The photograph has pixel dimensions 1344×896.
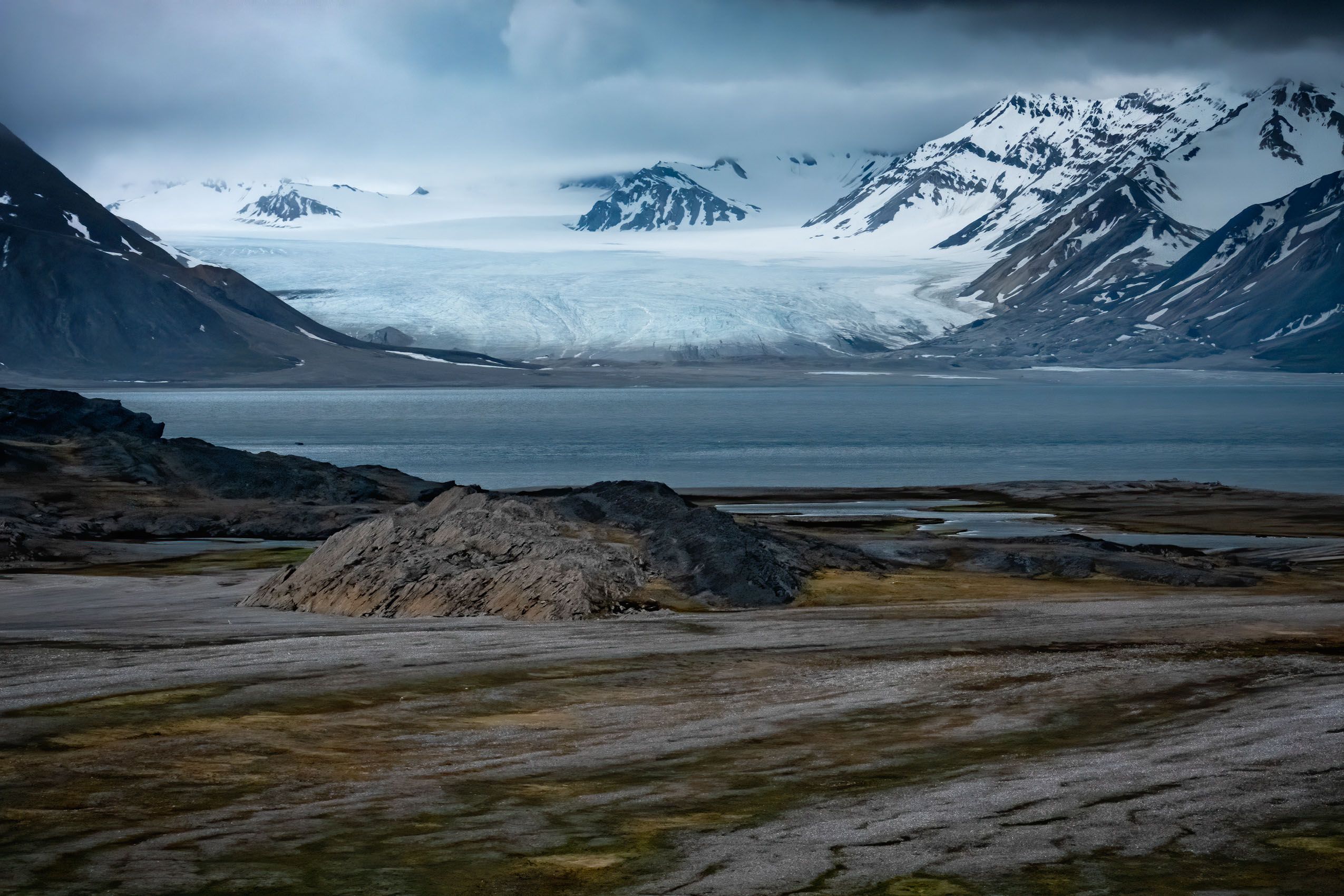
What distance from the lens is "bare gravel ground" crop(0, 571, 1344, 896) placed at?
10.7m

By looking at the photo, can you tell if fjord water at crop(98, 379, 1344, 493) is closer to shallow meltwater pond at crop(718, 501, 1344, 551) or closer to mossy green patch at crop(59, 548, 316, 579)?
shallow meltwater pond at crop(718, 501, 1344, 551)

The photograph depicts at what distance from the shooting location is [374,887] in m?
10.3

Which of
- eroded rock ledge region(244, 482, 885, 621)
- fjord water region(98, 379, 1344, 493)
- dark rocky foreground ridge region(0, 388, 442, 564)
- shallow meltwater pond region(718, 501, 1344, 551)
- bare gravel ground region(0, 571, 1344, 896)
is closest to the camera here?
bare gravel ground region(0, 571, 1344, 896)

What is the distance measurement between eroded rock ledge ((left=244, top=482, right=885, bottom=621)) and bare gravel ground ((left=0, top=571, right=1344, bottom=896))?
4488 mm

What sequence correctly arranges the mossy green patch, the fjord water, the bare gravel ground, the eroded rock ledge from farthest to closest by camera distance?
the fjord water < the mossy green patch < the eroded rock ledge < the bare gravel ground

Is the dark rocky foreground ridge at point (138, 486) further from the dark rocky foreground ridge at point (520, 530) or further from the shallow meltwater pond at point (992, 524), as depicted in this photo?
the shallow meltwater pond at point (992, 524)

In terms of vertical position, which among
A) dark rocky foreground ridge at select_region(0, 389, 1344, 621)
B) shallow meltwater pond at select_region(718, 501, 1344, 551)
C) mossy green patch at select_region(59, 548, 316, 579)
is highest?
dark rocky foreground ridge at select_region(0, 389, 1344, 621)

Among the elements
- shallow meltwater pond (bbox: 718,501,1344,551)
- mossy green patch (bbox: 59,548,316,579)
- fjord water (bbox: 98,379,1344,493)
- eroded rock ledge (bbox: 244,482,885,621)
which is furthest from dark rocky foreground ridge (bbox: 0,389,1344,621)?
fjord water (bbox: 98,379,1344,493)

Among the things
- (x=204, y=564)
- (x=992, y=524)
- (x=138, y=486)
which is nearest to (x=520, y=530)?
(x=204, y=564)

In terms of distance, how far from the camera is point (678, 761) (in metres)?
14.3

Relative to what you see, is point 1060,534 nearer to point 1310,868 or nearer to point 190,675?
point 190,675

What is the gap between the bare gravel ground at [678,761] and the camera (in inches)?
423

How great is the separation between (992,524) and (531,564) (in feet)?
89.6

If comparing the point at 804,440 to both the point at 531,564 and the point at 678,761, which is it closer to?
the point at 531,564
